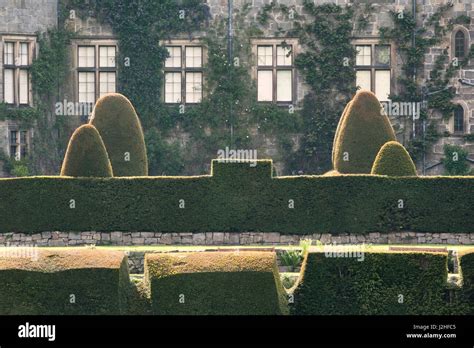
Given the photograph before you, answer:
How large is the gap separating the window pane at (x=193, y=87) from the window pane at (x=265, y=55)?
1.85 meters

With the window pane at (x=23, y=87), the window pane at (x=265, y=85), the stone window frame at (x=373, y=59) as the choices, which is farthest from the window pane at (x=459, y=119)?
the window pane at (x=23, y=87)

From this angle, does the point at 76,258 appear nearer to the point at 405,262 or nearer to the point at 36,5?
the point at 405,262

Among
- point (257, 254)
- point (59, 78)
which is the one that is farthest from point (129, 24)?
point (257, 254)

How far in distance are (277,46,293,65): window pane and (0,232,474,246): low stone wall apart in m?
12.3

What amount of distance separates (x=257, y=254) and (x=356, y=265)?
194 centimetres

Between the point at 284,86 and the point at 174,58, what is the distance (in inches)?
133

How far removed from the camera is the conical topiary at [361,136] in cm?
5078

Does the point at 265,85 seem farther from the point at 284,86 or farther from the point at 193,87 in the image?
the point at 193,87

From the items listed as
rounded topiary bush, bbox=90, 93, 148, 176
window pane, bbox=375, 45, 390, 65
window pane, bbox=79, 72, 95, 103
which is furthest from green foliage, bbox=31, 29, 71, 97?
window pane, bbox=375, 45, 390, 65

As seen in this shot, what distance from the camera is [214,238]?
4772 cm

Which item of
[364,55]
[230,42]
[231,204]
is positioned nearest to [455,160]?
[364,55]

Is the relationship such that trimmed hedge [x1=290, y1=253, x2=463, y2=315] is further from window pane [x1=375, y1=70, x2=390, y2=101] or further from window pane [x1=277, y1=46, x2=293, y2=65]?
window pane [x1=277, y1=46, x2=293, y2=65]

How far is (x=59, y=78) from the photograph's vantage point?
2293 inches

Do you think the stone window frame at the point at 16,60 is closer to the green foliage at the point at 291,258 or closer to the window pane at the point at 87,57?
the window pane at the point at 87,57
